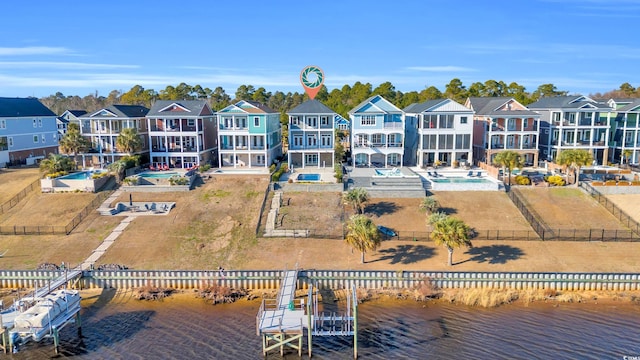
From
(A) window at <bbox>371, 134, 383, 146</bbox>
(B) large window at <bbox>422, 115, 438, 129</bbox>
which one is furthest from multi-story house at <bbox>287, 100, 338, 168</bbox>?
(B) large window at <bbox>422, 115, 438, 129</bbox>

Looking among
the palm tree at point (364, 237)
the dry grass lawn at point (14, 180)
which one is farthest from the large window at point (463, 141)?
the dry grass lawn at point (14, 180)

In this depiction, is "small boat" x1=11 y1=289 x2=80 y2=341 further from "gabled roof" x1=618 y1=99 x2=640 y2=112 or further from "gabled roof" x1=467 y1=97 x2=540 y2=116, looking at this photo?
"gabled roof" x1=618 y1=99 x2=640 y2=112

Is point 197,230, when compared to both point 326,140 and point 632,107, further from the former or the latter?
point 632,107

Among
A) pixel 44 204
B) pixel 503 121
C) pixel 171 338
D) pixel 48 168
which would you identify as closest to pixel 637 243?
pixel 503 121

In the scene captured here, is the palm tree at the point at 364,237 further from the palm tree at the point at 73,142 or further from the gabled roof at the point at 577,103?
the gabled roof at the point at 577,103

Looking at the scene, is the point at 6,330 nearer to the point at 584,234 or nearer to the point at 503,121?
the point at 584,234

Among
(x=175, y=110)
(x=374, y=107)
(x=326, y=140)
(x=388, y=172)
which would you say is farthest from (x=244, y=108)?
(x=388, y=172)
